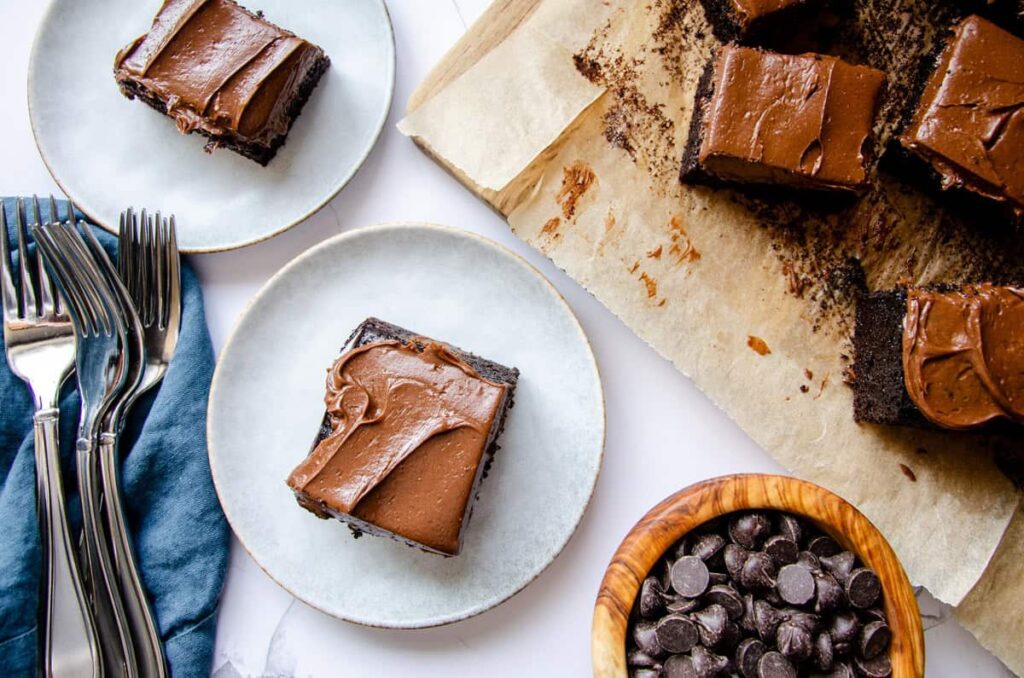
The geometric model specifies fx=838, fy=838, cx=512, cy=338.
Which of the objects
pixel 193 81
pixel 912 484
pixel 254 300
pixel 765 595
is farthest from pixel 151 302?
pixel 912 484

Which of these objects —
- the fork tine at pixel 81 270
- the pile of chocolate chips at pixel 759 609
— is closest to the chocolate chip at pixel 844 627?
the pile of chocolate chips at pixel 759 609

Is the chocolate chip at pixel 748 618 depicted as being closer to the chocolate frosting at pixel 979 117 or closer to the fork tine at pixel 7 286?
the chocolate frosting at pixel 979 117

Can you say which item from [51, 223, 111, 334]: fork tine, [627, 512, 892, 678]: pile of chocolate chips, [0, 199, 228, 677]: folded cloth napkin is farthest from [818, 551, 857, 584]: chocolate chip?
[51, 223, 111, 334]: fork tine

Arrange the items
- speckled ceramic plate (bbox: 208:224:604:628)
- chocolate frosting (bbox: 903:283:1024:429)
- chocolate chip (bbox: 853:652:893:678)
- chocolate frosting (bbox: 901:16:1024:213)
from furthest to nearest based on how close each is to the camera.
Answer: speckled ceramic plate (bbox: 208:224:604:628) → chocolate frosting (bbox: 901:16:1024:213) → chocolate frosting (bbox: 903:283:1024:429) → chocolate chip (bbox: 853:652:893:678)

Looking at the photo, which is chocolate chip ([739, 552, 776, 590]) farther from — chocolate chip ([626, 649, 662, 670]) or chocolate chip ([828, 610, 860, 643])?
chocolate chip ([626, 649, 662, 670])

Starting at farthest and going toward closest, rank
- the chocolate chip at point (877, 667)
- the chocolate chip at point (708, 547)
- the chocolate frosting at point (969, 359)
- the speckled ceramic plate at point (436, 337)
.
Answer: the speckled ceramic plate at point (436, 337)
the chocolate frosting at point (969, 359)
the chocolate chip at point (708, 547)
the chocolate chip at point (877, 667)

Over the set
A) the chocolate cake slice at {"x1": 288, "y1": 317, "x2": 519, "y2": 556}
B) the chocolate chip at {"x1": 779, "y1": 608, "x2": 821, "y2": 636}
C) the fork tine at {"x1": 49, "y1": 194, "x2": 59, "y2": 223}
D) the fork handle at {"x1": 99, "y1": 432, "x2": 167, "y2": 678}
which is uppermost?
the fork tine at {"x1": 49, "y1": 194, "x2": 59, "y2": 223}
